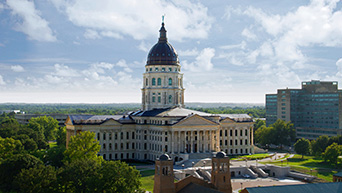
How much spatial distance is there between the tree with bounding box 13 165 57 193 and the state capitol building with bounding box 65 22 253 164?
53.5 metres

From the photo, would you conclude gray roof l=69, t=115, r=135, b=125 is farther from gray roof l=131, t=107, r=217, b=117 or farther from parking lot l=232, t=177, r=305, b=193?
parking lot l=232, t=177, r=305, b=193

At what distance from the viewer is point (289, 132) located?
176750 mm

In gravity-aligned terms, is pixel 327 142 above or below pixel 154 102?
below

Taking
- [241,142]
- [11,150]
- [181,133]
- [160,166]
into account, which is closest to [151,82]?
[181,133]

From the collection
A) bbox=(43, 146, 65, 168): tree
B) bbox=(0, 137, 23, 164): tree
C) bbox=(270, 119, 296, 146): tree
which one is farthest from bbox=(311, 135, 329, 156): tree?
bbox=(0, 137, 23, 164): tree

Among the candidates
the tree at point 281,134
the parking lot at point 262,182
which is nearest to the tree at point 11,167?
the parking lot at point 262,182

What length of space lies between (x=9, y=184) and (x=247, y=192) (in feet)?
164

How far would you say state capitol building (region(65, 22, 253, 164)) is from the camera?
131 m

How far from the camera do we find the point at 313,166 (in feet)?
411

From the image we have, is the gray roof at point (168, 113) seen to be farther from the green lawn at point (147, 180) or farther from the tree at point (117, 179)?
the tree at point (117, 179)

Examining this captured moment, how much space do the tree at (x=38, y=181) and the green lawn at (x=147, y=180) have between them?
2647cm

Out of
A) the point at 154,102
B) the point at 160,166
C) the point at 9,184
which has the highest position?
Answer: the point at 154,102

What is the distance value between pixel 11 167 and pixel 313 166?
276ft

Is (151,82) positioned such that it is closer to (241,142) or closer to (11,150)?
(241,142)
